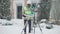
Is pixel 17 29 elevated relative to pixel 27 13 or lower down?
lower down

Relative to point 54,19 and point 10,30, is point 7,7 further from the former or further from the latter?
point 54,19

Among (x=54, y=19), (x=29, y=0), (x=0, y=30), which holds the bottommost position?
(x=0, y=30)

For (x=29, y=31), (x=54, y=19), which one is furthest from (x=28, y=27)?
(x=54, y=19)

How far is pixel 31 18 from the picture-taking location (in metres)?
2.12

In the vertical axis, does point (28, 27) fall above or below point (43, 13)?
below

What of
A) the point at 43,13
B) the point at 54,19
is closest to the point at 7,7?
the point at 43,13

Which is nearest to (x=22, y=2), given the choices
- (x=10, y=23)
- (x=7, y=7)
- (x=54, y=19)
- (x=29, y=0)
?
(x=29, y=0)

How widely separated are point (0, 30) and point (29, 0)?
651 millimetres

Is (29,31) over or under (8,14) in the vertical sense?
under

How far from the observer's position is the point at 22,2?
2123 mm

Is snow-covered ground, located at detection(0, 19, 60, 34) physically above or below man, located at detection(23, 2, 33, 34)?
below

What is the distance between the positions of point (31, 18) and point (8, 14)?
360 millimetres

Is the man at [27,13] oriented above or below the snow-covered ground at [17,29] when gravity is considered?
above

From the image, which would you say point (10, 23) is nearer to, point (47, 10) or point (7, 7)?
point (7, 7)
